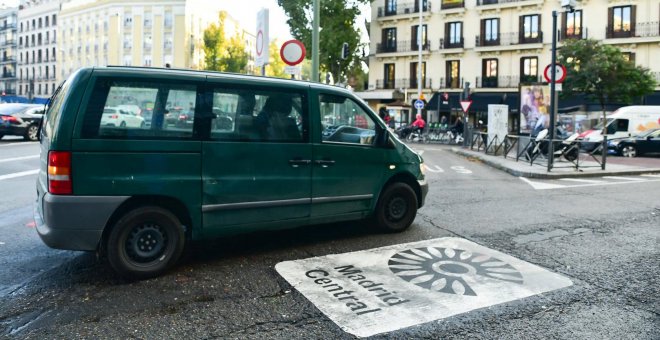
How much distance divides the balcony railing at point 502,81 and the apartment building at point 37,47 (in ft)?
237

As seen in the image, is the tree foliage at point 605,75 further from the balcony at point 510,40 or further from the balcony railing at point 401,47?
the balcony railing at point 401,47

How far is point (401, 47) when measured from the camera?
1831 inches

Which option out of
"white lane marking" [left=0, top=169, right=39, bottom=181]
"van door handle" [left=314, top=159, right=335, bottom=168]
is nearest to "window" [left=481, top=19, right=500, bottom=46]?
"white lane marking" [left=0, top=169, right=39, bottom=181]

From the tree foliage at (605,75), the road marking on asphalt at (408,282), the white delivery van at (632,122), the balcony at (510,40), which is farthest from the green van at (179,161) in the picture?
the balcony at (510,40)

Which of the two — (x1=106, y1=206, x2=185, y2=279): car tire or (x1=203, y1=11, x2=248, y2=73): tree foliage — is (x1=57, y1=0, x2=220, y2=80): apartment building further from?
(x1=106, y1=206, x2=185, y2=279): car tire

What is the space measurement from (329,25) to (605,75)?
20.3 metres

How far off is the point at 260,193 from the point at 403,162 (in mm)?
1951

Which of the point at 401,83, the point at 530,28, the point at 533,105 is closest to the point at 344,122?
the point at 533,105

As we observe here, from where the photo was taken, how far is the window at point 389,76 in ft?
155

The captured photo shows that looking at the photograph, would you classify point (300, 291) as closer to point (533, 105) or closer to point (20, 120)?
point (533, 105)

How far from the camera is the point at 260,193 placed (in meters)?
5.03

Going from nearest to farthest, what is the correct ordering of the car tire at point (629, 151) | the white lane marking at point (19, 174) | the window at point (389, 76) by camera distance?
the white lane marking at point (19, 174), the car tire at point (629, 151), the window at point (389, 76)

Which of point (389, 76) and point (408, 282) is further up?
point (389, 76)

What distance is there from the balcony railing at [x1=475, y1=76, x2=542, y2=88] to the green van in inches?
1520
